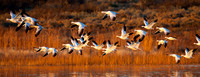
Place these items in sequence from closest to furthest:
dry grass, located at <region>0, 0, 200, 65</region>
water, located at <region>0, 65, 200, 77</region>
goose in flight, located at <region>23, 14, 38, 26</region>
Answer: water, located at <region>0, 65, 200, 77</region>, goose in flight, located at <region>23, 14, 38, 26</region>, dry grass, located at <region>0, 0, 200, 65</region>

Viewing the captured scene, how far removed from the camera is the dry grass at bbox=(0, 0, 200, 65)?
21.1m

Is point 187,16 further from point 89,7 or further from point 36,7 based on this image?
point 36,7

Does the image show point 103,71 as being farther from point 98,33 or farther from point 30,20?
point 98,33

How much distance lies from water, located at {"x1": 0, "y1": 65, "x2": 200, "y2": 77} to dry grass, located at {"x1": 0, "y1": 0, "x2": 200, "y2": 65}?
0.87 metres

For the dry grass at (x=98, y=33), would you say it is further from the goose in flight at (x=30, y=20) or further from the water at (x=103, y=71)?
the goose in flight at (x=30, y=20)

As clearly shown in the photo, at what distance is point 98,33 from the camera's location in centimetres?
2323

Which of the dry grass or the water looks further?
the dry grass

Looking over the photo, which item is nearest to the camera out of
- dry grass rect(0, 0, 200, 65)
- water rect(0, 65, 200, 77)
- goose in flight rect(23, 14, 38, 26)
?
water rect(0, 65, 200, 77)

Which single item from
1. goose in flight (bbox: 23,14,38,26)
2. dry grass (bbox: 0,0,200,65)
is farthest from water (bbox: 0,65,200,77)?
goose in flight (bbox: 23,14,38,26)

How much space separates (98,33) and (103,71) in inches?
196

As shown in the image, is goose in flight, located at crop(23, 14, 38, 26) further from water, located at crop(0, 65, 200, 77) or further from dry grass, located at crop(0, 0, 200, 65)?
dry grass, located at crop(0, 0, 200, 65)

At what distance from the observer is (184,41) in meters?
26.1

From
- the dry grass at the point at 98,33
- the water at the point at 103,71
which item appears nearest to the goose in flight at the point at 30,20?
the water at the point at 103,71

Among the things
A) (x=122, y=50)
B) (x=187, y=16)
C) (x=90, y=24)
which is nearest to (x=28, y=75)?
(x=122, y=50)
